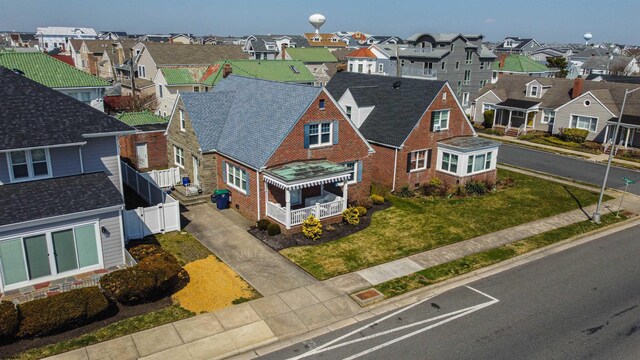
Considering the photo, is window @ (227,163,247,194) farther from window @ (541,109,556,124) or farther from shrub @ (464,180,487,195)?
window @ (541,109,556,124)

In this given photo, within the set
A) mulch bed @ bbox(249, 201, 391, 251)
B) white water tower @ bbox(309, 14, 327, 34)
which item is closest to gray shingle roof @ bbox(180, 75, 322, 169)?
mulch bed @ bbox(249, 201, 391, 251)

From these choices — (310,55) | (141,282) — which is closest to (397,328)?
(141,282)

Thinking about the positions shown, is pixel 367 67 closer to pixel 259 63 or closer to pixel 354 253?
pixel 259 63

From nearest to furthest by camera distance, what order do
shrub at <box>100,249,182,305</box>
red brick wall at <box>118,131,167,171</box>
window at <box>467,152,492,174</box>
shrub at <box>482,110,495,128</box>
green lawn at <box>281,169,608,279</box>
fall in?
1. shrub at <box>100,249,182,305</box>
2. green lawn at <box>281,169,608,279</box>
3. window at <box>467,152,492,174</box>
4. red brick wall at <box>118,131,167,171</box>
5. shrub at <box>482,110,495,128</box>

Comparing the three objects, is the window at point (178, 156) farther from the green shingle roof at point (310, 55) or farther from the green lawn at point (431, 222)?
the green shingle roof at point (310, 55)

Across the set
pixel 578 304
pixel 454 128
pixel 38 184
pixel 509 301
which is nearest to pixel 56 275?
pixel 38 184

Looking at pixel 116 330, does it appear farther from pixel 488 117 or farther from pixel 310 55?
pixel 310 55

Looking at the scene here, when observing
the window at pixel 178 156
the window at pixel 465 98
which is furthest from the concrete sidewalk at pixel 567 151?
the window at pixel 178 156
